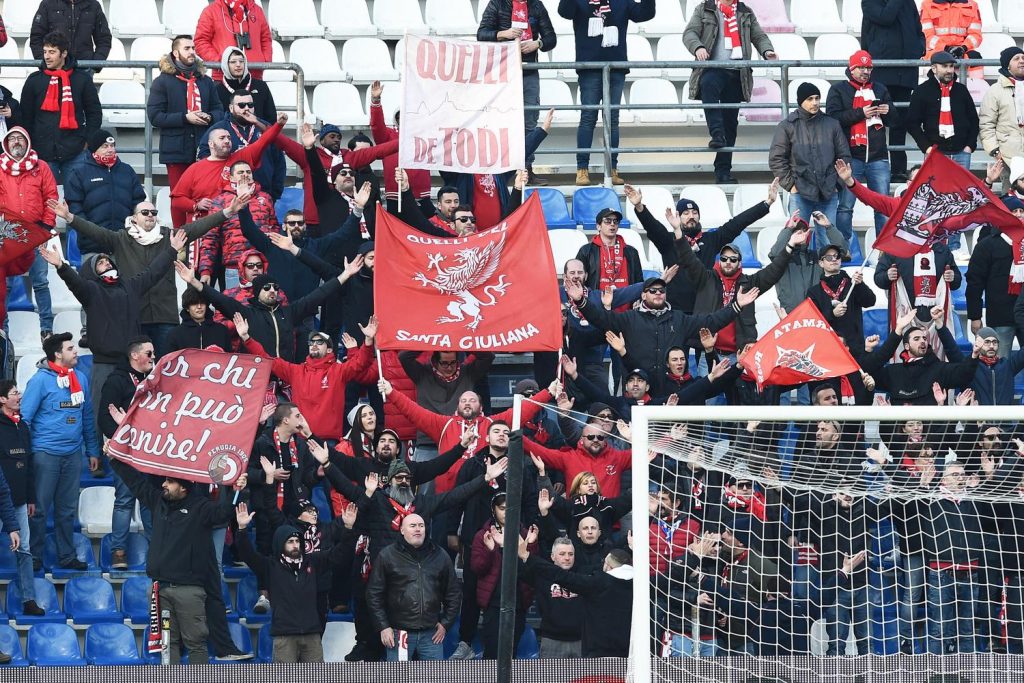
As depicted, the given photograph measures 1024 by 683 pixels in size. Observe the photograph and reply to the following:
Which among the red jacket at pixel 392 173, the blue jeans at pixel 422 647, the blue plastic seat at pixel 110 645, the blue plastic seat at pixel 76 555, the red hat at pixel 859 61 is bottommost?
the blue plastic seat at pixel 110 645

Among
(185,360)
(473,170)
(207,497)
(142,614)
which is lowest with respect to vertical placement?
(142,614)

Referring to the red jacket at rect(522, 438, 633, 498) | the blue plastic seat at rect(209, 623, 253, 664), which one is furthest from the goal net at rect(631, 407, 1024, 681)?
the blue plastic seat at rect(209, 623, 253, 664)

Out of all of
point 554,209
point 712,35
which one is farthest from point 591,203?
point 712,35

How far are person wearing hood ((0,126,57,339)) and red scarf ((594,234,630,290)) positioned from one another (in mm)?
4267

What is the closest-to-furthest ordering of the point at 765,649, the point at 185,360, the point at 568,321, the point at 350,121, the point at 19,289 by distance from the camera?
1. the point at 765,649
2. the point at 185,360
3. the point at 568,321
4. the point at 19,289
5. the point at 350,121

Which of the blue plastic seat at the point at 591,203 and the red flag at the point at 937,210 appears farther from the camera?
the blue plastic seat at the point at 591,203

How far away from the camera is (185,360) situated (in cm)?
1306

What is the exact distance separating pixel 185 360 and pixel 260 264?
1413 millimetres

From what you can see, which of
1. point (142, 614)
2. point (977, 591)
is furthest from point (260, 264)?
point (977, 591)

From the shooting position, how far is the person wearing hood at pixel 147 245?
1416 centimetres

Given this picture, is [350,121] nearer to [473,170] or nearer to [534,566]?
[473,170]

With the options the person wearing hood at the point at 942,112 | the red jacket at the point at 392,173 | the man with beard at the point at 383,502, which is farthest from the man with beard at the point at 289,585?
the person wearing hood at the point at 942,112

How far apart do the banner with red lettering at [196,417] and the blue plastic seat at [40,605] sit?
51.1 inches

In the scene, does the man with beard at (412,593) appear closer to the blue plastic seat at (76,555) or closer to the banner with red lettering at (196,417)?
the banner with red lettering at (196,417)
